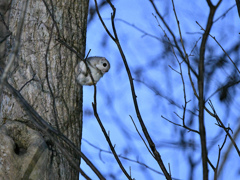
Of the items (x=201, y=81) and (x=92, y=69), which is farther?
(x=92, y=69)

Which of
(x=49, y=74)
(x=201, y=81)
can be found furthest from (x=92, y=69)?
(x=201, y=81)

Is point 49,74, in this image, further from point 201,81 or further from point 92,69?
point 201,81

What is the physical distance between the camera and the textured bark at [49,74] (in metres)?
1.86

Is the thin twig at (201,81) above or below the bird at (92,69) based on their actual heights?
below

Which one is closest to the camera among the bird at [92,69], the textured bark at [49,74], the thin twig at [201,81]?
the thin twig at [201,81]

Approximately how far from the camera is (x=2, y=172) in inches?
64.8

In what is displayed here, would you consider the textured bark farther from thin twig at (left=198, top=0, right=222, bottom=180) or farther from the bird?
thin twig at (left=198, top=0, right=222, bottom=180)

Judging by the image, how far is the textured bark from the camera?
1863mm

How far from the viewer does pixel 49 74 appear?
6.37 ft

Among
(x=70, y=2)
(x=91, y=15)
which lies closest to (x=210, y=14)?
(x=70, y=2)

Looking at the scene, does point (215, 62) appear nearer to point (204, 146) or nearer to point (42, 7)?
point (42, 7)

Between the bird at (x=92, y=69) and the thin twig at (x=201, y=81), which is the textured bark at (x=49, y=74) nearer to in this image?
the bird at (x=92, y=69)

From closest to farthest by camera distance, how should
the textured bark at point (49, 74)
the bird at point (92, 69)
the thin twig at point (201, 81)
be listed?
the thin twig at point (201, 81) → the textured bark at point (49, 74) → the bird at point (92, 69)

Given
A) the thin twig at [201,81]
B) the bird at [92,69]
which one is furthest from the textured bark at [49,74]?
the thin twig at [201,81]
